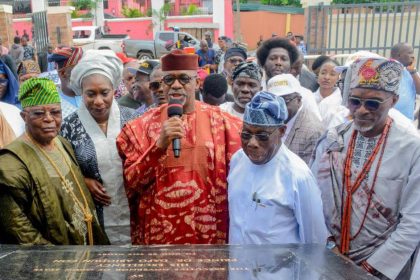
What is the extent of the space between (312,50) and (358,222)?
8.75 meters

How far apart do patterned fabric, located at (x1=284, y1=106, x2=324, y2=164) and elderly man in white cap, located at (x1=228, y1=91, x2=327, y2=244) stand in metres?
0.97

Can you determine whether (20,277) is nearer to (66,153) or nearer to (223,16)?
(66,153)

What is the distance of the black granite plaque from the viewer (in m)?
1.80

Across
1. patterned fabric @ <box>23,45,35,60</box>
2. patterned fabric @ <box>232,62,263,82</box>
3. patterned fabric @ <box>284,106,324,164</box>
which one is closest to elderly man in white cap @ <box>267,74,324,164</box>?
patterned fabric @ <box>284,106,324,164</box>

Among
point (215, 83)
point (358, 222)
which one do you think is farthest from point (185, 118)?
point (215, 83)

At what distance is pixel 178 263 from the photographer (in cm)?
191

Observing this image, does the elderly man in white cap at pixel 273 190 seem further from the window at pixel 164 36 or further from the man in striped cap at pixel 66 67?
the window at pixel 164 36

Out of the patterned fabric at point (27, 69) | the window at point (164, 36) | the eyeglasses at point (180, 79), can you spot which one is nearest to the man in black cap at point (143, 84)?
the patterned fabric at point (27, 69)

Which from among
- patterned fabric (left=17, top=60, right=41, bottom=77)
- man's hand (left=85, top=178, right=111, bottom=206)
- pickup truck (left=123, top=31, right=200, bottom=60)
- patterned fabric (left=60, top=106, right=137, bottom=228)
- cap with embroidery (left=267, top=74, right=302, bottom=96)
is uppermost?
cap with embroidery (left=267, top=74, right=302, bottom=96)

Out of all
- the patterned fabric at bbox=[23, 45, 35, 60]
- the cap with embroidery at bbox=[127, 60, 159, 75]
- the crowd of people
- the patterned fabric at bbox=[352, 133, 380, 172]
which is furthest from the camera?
the patterned fabric at bbox=[23, 45, 35, 60]

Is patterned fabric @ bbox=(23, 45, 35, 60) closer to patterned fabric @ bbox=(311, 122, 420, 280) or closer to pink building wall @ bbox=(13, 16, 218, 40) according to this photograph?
patterned fabric @ bbox=(311, 122, 420, 280)

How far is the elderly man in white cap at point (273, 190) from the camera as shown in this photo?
2.28m

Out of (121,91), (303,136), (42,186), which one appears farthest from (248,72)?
(121,91)

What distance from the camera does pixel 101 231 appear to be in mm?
2615
